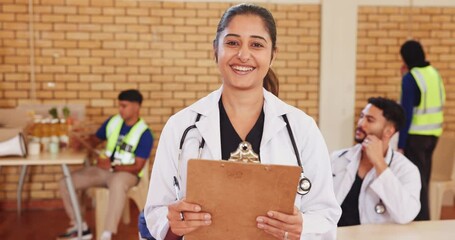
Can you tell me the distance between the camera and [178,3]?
6.14 meters

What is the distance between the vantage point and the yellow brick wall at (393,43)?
20.9 feet

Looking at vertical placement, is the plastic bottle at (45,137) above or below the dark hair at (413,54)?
below

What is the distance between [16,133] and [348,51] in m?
3.59

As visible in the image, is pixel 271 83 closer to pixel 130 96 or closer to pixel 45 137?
pixel 130 96

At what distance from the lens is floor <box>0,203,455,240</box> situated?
5.11 metres

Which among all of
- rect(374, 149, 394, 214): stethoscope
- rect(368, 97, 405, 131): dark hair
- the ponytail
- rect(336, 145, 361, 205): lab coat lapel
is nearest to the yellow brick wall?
rect(368, 97, 405, 131): dark hair

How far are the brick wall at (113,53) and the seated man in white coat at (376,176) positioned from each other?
310cm

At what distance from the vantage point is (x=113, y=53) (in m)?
6.10

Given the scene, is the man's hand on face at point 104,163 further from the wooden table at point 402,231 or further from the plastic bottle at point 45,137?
the wooden table at point 402,231

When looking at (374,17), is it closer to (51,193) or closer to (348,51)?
(348,51)

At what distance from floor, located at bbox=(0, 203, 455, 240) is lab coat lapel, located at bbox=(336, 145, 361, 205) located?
2.50 metres

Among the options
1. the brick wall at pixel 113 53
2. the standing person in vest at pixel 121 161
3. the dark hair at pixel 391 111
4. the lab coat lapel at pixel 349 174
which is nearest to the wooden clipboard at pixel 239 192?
the lab coat lapel at pixel 349 174

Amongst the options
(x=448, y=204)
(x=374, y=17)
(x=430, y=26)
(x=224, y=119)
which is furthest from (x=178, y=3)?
(x=224, y=119)

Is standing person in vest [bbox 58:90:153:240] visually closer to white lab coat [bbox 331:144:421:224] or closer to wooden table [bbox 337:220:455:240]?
white lab coat [bbox 331:144:421:224]
